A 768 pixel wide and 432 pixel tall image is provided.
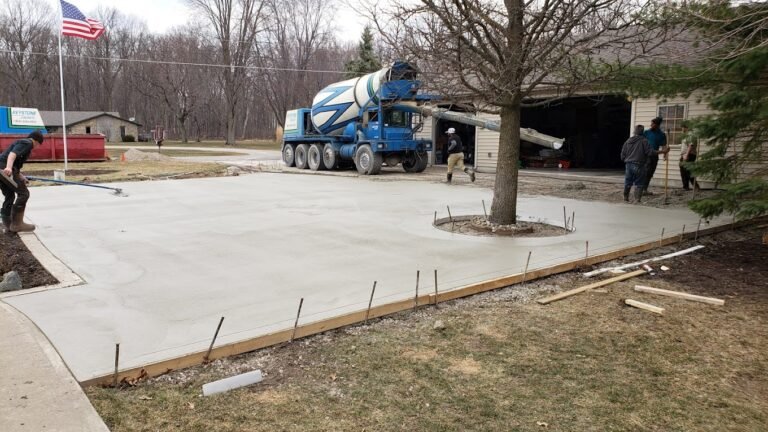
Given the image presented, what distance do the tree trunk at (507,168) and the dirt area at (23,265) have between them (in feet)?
21.0

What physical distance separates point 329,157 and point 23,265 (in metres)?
16.2

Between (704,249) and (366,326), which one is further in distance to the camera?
(704,249)

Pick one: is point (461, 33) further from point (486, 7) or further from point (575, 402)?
point (575, 402)

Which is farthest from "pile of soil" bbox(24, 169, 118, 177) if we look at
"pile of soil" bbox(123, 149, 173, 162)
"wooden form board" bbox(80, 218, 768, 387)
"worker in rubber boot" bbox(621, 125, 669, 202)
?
"wooden form board" bbox(80, 218, 768, 387)

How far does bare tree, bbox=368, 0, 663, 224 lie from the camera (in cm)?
809

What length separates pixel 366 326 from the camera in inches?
198

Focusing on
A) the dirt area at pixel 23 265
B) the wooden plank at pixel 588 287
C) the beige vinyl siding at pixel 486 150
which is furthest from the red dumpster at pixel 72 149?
the wooden plank at pixel 588 287

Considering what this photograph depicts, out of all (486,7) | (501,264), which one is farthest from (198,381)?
(486,7)

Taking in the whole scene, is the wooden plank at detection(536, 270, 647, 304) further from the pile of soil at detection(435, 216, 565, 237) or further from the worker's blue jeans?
the worker's blue jeans

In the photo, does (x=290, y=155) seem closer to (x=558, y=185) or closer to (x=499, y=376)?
(x=558, y=185)

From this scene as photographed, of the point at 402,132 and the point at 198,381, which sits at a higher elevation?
the point at 402,132

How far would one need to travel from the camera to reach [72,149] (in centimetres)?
2691

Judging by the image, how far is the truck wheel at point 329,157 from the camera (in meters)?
22.5

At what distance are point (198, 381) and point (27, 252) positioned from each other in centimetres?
498
